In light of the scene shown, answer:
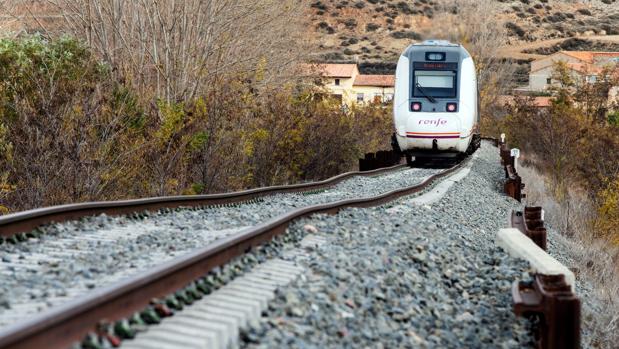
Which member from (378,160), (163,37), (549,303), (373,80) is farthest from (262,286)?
(373,80)

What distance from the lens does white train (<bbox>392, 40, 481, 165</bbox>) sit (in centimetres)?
2039

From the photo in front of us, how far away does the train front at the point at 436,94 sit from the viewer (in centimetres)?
2038

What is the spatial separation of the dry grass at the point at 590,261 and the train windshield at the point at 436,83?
4548 millimetres

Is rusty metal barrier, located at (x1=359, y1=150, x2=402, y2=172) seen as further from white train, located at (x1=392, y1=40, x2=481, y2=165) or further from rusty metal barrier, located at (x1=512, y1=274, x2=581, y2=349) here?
rusty metal barrier, located at (x1=512, y1=274, x2=581, y2=349)

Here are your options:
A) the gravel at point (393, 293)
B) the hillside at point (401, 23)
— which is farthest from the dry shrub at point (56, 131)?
the hillside at point (401, 23)

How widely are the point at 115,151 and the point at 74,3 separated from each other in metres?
7.52

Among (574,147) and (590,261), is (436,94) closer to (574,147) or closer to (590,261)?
(590,261)

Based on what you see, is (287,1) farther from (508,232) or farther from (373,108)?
(508,232)

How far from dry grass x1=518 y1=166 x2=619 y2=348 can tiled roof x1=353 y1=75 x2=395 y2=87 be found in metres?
63.9

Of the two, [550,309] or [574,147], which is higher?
[550,309]

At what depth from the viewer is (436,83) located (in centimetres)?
2056

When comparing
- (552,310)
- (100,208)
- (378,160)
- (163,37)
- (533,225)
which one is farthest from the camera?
(378,160)

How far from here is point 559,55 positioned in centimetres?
10531

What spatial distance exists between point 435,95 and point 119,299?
17364mm
